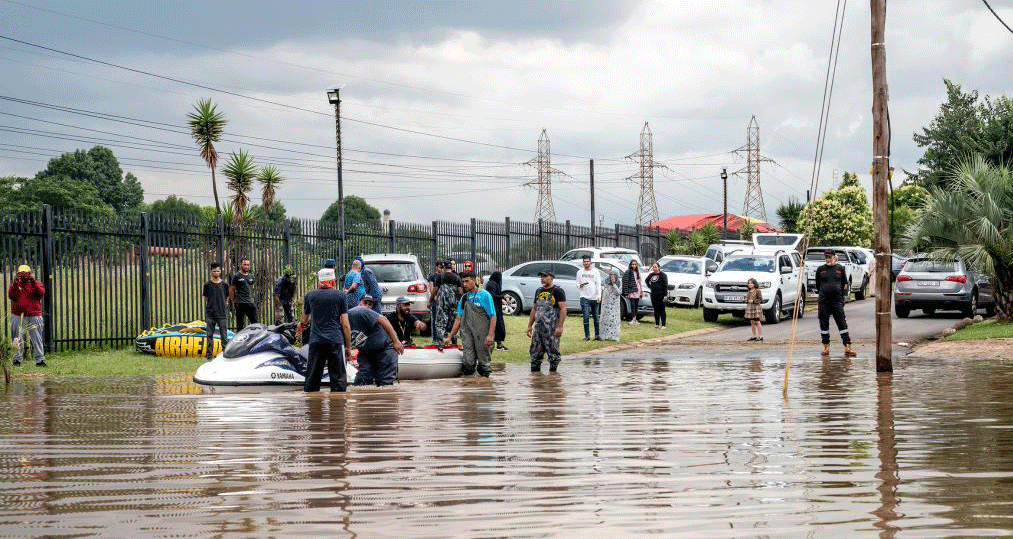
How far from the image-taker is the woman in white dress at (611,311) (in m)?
26.2

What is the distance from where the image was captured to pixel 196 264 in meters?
24.3

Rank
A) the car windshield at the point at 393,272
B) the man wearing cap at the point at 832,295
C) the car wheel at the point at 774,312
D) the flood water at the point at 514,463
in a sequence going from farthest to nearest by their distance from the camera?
the car wheel at the point at 774,312 → the car windshield at the point at 393,272 → the man wearing cap at the point at 832,295 → the flood water at the point at 514,463

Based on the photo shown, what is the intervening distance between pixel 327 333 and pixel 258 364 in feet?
4.66

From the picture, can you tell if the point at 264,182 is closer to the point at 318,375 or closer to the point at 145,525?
the point at 318,375

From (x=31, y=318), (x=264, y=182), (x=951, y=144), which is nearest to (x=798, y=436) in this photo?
(x=31, y=318)

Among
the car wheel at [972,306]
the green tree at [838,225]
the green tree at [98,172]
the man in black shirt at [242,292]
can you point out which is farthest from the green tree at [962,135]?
the green tree at [98,172]

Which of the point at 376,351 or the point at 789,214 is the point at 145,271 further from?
the point at 789,214

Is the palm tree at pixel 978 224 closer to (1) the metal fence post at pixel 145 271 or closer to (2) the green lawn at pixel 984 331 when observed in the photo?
(2) the green lawn at pixel 984 331

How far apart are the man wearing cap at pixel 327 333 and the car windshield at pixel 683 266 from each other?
23287mm

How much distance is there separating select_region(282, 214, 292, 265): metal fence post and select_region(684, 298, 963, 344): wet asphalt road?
875 centimetres

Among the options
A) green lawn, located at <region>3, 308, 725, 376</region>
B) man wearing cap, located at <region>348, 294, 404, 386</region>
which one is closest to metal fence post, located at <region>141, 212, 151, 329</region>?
green lawn, located at <region>3, 308, 725, 376</region>

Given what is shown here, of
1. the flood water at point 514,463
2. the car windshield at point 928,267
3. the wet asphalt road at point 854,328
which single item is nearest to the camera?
the flood water at point 514,463

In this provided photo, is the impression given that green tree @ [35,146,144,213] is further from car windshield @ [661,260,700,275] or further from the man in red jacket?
the man in red jacket

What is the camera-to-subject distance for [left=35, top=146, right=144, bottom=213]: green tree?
3819 inches
